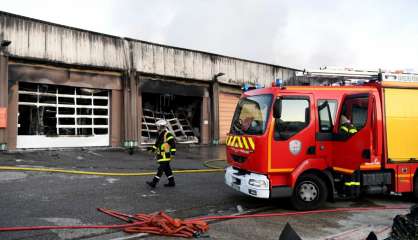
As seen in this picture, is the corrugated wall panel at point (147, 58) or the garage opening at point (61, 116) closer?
the garage opening at point (61, 116)

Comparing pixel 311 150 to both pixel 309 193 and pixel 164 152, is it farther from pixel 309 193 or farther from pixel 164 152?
pixel 164 152

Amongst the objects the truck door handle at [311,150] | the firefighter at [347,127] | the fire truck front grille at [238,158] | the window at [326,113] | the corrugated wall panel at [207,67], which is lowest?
the fire truck front grille at [238,158]

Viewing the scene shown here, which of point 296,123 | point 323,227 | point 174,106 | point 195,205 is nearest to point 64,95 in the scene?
point 174,106

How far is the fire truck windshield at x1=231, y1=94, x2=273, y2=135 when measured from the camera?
25.0 feet

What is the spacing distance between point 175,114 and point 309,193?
1459cm

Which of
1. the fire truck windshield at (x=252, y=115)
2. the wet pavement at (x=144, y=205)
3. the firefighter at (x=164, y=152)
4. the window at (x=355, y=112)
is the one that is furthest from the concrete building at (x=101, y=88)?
the window at (x=355, y=112)

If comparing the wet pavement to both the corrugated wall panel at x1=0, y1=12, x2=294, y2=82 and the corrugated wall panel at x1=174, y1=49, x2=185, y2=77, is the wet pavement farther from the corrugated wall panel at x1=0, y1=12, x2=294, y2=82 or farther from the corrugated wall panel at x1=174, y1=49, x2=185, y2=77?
the corrugated wall panel at x1=174, y1=49, x2=185, y2=77

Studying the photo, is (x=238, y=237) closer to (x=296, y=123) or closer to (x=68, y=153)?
(x=296, y=123)

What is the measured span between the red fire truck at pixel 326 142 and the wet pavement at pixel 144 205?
55cm

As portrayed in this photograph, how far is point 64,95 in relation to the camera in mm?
16312

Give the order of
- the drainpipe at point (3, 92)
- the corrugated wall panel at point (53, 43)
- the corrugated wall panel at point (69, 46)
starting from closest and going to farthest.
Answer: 1. the drainpipe at point (3, 92)
2. the corrugated wall panel at point (53, 43)
3. the corrugated wall panel at point (69, 46)

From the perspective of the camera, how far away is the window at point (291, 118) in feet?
24.7

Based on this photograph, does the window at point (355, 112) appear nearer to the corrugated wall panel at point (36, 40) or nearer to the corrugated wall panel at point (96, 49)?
the corrugated wall panel at point (96, 49)

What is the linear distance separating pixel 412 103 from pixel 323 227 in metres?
3.56
